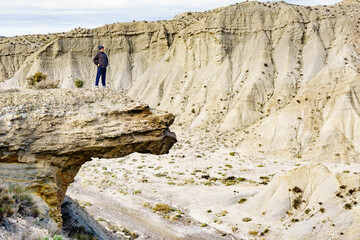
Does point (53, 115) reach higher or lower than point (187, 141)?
higher

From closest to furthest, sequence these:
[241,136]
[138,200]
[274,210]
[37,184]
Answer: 1. [37,184]
2. [274,210]
3. [138,200]
4. [241,136]

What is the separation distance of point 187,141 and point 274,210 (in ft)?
73.8

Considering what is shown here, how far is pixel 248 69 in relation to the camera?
53938 mm

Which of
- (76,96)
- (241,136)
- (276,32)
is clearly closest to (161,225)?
(76,96)

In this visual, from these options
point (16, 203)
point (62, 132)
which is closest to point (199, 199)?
point (62, 132)

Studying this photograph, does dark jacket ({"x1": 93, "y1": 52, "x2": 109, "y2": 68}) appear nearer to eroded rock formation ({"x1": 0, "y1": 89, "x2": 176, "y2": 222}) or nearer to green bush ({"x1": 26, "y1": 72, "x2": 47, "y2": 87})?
eroded rock formation ({"x1": 0, "y1": 89, "x2": 176, "y2": 222})

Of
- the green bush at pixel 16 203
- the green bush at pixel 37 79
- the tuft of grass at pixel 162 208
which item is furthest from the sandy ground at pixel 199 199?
the green bush at pixel 16 203

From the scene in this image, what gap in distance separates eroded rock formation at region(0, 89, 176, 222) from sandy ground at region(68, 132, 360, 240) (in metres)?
8.50

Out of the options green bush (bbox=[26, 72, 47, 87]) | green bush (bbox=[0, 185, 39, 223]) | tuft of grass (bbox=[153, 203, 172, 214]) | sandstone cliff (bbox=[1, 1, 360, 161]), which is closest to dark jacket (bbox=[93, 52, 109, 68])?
green bush (bbox=[26, 72, 47, 87])

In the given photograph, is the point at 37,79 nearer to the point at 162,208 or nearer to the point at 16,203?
the point at 162,208

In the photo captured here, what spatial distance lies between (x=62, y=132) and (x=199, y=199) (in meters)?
17.7

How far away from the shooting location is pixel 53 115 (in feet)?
39.9

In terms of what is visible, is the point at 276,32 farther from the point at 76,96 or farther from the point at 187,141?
the point at 76,96

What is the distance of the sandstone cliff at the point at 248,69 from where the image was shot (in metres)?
40.3
